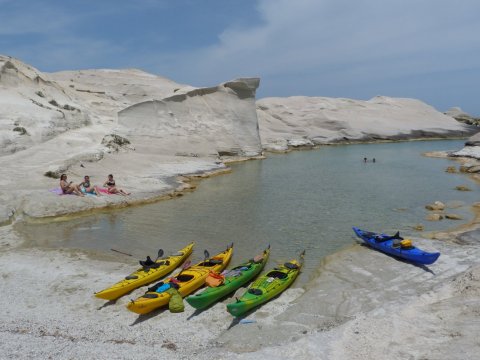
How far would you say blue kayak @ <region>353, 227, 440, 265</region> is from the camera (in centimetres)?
1131

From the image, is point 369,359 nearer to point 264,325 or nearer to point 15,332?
point 264,325

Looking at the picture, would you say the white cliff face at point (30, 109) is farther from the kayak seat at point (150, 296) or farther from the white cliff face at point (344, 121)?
the white cliff face at point (344, 121)

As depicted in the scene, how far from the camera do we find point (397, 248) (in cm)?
1213

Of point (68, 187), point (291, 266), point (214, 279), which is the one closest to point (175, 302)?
point (214, 279)

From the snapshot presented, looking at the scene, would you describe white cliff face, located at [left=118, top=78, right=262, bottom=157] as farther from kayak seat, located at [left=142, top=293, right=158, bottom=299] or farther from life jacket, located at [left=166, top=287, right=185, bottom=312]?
kayak seat, located at [left=142, top=293, right=158, bottom=299]

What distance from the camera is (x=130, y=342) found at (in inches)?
311

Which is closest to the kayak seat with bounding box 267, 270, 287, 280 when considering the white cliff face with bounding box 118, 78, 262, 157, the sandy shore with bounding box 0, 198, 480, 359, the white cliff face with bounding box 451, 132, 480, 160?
the sandy shore with bounding box 0, 198, 480, 359

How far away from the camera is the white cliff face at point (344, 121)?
58.7m

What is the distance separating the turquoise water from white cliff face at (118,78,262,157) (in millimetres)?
7695

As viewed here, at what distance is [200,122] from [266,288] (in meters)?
30.2

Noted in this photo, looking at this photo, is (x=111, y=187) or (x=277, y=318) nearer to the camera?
(x=277, y=318)

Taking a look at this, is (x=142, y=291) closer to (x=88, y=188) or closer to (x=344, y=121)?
(x=88, y=188)

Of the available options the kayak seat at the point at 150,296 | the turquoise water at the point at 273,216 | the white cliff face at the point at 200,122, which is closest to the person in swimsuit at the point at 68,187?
the turquoise water at the point at 273,216

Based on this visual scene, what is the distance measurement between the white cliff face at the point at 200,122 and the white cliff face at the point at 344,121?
9810 mm
